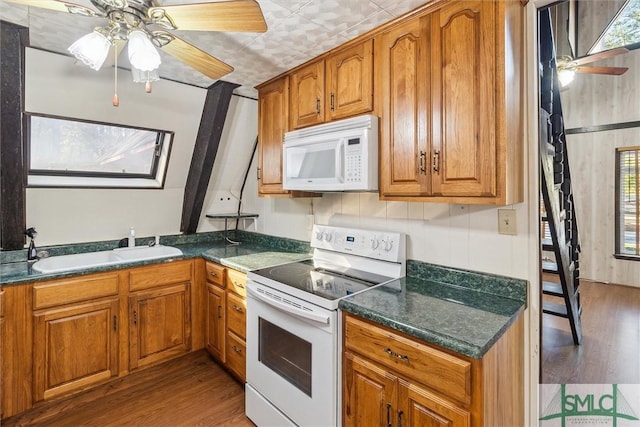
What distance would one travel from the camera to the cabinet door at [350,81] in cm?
177

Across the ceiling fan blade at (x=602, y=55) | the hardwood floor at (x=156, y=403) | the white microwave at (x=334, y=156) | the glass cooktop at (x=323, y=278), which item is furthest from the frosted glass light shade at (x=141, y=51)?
the ceiling fan blade at (x=602, y=55)

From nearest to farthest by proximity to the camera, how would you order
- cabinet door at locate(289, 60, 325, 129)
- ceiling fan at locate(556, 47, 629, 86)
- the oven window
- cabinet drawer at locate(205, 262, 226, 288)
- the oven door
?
the oven door → the oven window → cabinet door at locate(289, 60, 325, 129) → cabinet drawer at locate(205, 262, 226, 288) → ceiling fan at locate(556, 47, 629, 86)

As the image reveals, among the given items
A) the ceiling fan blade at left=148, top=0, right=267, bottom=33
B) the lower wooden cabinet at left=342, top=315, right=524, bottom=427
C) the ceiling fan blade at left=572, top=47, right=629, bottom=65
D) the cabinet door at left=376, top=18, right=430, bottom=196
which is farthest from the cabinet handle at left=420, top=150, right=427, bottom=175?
the ceiling fan blade at left=572, top=47, right=629, bottom=65

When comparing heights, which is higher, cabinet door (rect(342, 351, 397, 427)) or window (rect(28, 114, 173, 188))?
window (rect(28, 114, 173, 188))

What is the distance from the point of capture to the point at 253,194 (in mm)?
3254

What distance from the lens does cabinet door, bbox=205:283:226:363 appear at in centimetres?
241

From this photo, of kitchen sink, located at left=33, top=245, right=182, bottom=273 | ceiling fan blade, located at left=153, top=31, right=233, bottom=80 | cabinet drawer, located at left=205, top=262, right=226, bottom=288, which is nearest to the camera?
ceiling fan blade, located at left=153, top=31, right=233, bottom=80

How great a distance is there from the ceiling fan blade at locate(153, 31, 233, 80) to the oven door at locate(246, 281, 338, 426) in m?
1.21

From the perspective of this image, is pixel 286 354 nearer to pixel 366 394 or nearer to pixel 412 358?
pixel 366 394

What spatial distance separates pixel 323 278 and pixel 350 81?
3.85ft

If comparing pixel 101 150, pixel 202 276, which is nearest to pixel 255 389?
pixel 202 276

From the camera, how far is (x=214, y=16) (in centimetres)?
121

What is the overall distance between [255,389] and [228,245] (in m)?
1.46

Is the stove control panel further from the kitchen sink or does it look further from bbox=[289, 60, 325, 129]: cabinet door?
the kitchen sink
